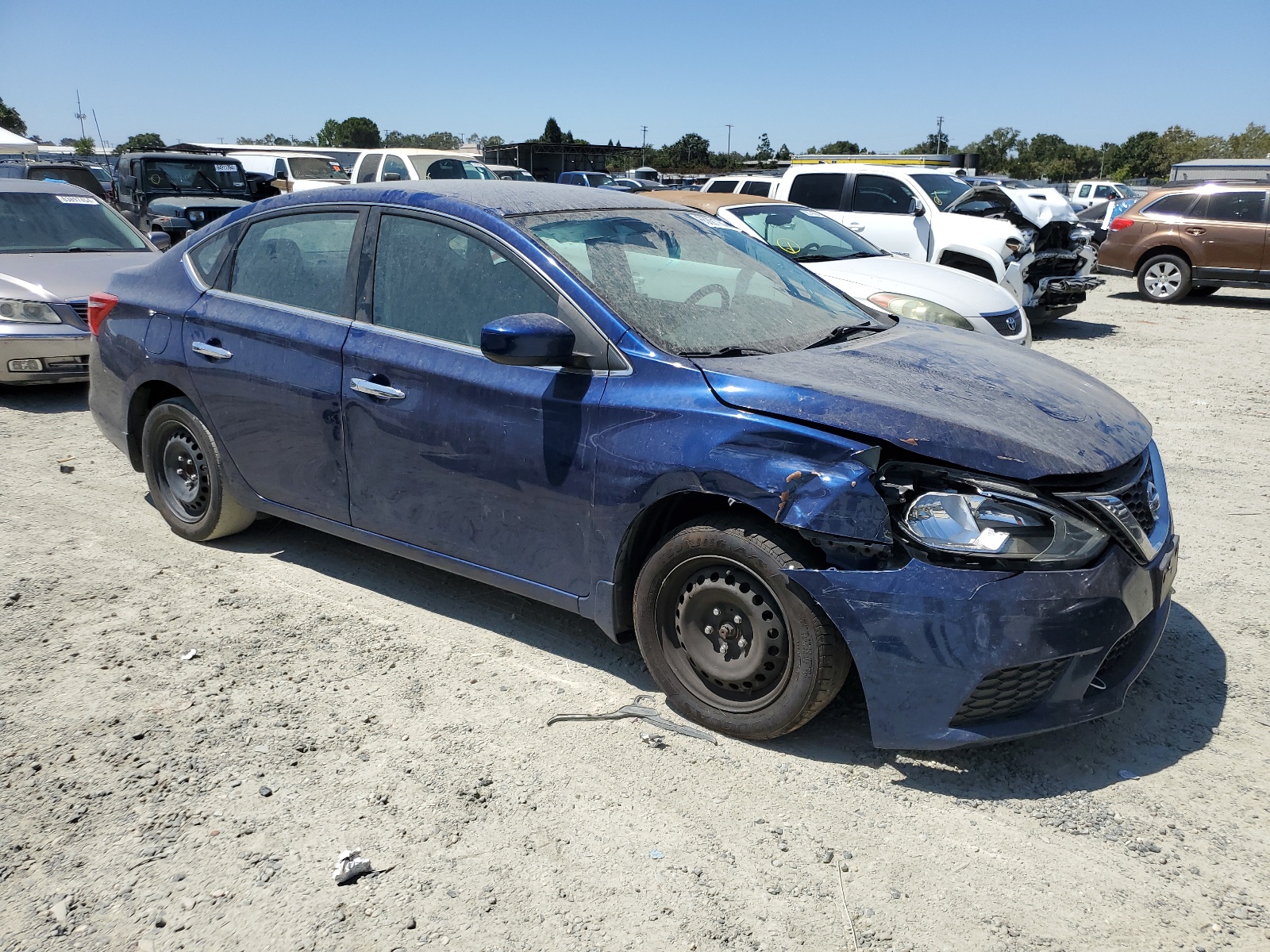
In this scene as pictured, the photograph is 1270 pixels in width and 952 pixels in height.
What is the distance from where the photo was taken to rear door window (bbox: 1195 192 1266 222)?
1412cm

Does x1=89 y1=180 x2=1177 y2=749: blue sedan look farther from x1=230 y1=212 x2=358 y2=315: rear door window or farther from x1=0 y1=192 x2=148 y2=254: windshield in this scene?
x1=0 y1=192 x2=148 y2=254: windshield

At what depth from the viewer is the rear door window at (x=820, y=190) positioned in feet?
41.2

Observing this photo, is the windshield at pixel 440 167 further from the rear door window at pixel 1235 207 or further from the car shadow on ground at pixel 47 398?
the rear door window at pixel 1235 207

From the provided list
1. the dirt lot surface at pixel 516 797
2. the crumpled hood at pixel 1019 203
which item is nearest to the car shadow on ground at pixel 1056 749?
the dirt lot surface at pixel 516 797

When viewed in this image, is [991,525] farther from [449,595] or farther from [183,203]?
[183,203]

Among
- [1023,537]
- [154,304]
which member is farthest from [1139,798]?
[154,304]

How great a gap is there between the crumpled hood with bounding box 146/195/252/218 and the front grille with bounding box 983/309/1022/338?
33.3 feet

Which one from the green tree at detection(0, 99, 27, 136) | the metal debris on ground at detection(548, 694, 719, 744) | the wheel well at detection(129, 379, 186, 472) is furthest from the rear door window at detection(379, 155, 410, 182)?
the green tree at detection(0, 99, 27, 136)

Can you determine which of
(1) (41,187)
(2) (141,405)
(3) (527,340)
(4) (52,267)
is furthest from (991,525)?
(1) (41,187)

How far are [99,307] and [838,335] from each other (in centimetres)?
365

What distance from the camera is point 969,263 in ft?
38.4

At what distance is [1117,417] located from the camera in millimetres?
3322

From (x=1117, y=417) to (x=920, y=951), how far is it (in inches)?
74.8

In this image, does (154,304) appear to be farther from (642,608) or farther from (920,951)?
(920,951)
